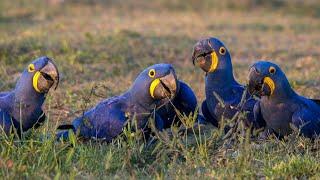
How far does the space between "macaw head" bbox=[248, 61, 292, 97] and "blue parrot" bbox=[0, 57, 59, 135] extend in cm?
146

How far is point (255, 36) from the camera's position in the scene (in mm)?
13523

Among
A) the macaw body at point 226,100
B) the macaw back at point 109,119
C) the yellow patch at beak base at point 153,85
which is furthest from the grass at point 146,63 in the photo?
the yellow patch at beak base at point 153,85

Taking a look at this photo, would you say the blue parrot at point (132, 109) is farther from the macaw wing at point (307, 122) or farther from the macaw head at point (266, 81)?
the macaw wing at point (307, 122)

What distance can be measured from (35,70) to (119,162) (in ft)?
3.18

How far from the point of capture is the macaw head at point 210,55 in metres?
6.13

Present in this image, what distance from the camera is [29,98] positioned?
18.5 ft

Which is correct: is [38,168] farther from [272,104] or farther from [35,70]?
[272,104]

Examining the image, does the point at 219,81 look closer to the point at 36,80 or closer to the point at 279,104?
the point at 279,104

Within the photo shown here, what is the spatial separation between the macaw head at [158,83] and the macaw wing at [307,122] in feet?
3.11

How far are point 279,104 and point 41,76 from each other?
1812mm

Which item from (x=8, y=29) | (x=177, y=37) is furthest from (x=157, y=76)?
(x=8, y=29)

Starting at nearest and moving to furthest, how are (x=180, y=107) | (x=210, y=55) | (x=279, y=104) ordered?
(x=279, y=104)
(x=210, y=55)
(x=180, y=107)

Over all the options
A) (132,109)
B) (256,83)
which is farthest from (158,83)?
(256,83)

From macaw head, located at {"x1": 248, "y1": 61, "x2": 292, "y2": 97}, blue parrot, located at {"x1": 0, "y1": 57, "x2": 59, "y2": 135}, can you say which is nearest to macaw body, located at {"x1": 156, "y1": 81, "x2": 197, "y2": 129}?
macaw head, located at {"x1": 248, "y1": 61, "x2": 292, "y2": 97}
